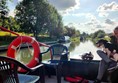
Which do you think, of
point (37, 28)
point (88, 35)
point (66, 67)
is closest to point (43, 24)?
point (37, 28)

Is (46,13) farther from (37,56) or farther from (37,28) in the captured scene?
(37,56)

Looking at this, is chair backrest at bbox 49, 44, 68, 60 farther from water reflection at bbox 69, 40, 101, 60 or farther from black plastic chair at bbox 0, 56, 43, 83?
black plastic chair at bbox 0, 56, 43, 83

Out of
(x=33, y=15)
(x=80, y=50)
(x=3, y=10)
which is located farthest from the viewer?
(x=33, y=15)

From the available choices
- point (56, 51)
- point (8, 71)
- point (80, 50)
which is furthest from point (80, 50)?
point (8, 71)

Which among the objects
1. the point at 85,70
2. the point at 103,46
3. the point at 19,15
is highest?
the point at 19,15

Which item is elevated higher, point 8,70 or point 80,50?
point 8,70

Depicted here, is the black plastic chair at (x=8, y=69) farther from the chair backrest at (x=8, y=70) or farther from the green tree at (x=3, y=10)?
the green tree at (x=3, y=10)

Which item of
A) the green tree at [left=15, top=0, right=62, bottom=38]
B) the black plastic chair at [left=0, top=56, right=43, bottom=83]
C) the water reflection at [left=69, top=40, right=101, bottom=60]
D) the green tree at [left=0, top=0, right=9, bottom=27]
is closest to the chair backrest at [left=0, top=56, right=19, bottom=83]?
the black plastic chair at [left=0, top=56, right=43, bottom=83]

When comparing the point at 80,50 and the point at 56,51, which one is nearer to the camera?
the point at 56,51

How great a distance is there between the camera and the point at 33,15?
25.7m

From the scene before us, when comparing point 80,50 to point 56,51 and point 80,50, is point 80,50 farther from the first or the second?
point 56,51

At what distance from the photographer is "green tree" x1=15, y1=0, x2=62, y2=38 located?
25344 mm

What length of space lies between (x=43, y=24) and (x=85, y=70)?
2341 cm

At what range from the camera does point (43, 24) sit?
87.0 feet
